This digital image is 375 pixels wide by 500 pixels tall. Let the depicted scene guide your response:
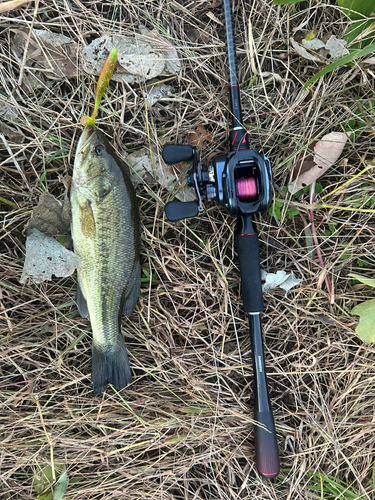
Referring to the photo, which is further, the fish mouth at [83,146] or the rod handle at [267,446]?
the rod handle at [267,446]

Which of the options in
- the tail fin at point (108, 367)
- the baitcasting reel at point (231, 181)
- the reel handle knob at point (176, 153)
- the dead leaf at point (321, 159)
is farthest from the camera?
the dead leaf at point (321, 159)

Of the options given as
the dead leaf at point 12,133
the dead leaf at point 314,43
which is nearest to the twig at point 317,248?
the dead leaf at point 314,43

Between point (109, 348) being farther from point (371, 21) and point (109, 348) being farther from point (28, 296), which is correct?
point (371, 21)

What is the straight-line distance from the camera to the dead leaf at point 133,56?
91.8 inches

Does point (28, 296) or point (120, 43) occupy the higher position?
point (120, 43)

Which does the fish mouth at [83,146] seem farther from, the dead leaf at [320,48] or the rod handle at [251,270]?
the dead leaf at [320,48]

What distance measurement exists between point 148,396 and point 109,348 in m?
0.53

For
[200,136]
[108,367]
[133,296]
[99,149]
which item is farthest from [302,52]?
[108,367]

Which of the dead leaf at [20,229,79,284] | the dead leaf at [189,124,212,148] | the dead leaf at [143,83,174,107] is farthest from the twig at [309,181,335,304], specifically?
the dead leaf at [20,229,79,284]

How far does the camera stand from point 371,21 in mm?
2240

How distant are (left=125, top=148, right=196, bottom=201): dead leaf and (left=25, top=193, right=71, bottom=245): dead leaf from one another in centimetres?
56

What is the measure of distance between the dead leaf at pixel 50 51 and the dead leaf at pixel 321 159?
190 cm

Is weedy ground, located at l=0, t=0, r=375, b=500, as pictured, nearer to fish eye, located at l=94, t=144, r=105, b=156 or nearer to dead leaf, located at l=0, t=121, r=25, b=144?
dead leaf, located at l=0, t=121, r=25, b=144

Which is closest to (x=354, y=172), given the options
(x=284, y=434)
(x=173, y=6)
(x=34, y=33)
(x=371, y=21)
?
(x=371, y=21)
